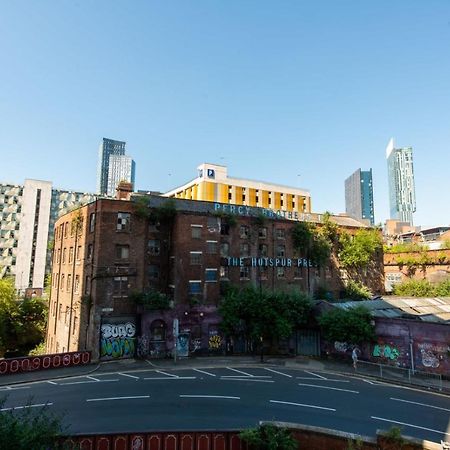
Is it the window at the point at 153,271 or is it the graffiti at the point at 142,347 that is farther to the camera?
the window at the point at 153,271

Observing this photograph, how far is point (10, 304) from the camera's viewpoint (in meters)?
52.5

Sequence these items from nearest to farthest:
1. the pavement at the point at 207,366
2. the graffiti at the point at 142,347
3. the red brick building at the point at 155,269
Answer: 1. the pavement at the point at 207,366
2. the graffiti at the point at 142,347
3. the red brick building at the point at 155,269

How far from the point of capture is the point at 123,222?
1506 inches

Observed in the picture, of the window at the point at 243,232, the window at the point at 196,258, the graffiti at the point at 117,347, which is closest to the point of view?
the graffiti at the point at 117,347

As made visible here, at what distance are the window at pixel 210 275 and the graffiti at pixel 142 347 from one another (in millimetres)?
8835

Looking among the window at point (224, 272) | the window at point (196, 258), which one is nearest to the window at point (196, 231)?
the window at point (196, 258)

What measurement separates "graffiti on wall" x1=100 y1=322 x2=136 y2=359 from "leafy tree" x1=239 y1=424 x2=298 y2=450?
22841mm

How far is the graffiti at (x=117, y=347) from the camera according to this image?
35.0 m

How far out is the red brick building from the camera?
3650 cm

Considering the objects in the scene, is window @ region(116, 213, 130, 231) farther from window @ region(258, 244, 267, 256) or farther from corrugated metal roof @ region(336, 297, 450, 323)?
corrugated metal roof @ region(336, 297, 450, 323)

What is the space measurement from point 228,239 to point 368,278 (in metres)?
25.4

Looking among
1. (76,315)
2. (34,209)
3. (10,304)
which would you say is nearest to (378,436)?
(76,315)

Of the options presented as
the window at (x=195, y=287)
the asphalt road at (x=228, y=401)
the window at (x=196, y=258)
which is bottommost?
the asphalt road at (x=228, y=401)

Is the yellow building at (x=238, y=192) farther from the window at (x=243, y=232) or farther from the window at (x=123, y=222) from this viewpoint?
the window at (x=123, y=222)
